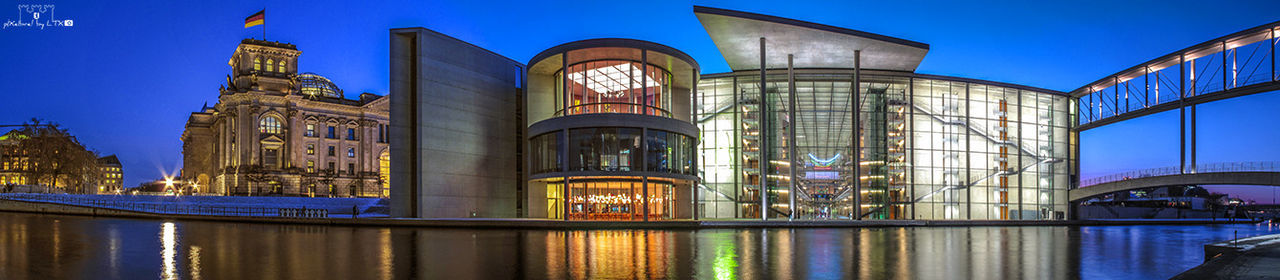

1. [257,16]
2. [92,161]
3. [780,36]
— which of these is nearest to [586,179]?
[780,36]

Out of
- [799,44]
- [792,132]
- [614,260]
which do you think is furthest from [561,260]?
[799,44]

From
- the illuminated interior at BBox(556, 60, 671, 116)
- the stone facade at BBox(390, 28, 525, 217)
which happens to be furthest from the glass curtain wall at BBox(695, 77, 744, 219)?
the stone facade at BBox(390, 28, 525, 217)

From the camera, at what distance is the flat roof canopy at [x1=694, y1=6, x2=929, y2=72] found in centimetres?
4262

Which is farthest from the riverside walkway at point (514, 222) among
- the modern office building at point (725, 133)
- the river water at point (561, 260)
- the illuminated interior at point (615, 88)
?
the river water at point (561, 260)

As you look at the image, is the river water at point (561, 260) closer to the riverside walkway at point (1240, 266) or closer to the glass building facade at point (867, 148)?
the riverside walkway at point (1240, 266)

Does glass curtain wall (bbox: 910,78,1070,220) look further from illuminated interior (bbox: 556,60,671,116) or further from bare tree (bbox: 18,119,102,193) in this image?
bare tree (bbox: 18,119,102,193)

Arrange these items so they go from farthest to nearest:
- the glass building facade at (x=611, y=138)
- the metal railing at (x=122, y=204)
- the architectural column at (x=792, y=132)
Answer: the metal railing at (x=122, y=204), the architectural column at (x=792, y=132), the glass building facade at (x=611, y=138)

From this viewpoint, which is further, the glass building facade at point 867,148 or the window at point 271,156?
the window at point 271,156

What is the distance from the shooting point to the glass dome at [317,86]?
351 ft

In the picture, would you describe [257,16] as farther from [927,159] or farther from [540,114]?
[927,159]

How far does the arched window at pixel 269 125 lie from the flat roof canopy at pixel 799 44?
6819cm

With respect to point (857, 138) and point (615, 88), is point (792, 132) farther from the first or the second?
point (615, 88)

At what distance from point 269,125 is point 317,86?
17.1m

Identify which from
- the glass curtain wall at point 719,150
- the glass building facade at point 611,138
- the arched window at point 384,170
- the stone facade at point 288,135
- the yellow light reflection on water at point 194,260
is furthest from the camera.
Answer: the arched window at point 384,170
